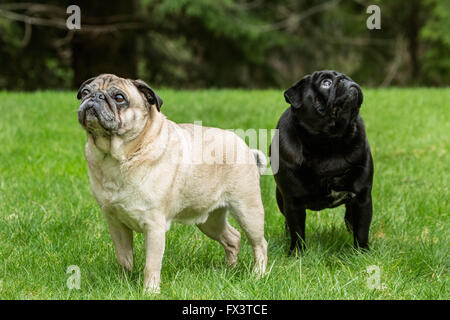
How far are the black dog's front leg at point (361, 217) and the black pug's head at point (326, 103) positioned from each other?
1.74 ft

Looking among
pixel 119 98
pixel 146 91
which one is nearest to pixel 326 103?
pixel 146 91

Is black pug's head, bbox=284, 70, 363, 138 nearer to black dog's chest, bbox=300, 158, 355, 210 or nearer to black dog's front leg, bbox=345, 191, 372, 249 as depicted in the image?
black dog's chest, bbox=300, 158, 355, 210

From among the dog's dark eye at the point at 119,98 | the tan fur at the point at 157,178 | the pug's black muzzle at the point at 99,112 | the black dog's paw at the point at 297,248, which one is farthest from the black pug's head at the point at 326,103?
the pug's black muzzle at the point at 99,112

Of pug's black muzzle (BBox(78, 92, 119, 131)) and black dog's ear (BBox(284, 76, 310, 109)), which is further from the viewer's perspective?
black dog's ear (BBox(284, 76, 310, 109))

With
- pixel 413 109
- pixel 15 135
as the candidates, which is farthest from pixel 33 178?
pixel 413 109

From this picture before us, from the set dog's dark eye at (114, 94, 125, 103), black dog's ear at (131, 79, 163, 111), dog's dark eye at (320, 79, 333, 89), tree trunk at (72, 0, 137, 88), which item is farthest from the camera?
tree trunk at (72, 0, 137, 88)

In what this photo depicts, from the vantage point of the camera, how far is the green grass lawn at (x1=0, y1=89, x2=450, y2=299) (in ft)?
12.2

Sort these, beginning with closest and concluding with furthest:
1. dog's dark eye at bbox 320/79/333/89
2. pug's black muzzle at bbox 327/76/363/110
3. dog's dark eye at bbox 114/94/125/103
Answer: dog's dark eye at bbox 114/94/125/103, pug's black muzzle at bbox 327/76/363/110, dog's dark eye at bbox 320/79/333/89

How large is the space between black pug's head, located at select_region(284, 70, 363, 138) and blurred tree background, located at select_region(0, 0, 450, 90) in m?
8.90

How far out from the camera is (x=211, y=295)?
140 inches

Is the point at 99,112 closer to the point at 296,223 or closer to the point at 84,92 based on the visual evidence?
the point at 84,92

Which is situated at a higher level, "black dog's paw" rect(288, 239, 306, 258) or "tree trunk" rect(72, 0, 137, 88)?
"tree trunk" rect(72, 0, 137, 88)

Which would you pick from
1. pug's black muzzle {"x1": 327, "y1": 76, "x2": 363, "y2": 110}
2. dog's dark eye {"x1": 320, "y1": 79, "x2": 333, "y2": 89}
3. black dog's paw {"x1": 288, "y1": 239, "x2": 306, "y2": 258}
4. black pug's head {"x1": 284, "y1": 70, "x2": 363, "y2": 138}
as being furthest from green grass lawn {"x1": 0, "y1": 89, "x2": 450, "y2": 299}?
dog's dark eye {"x1": 320, "y1": 79, "x2": 333, "y2": 89}

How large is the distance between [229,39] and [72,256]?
36.7 feet
